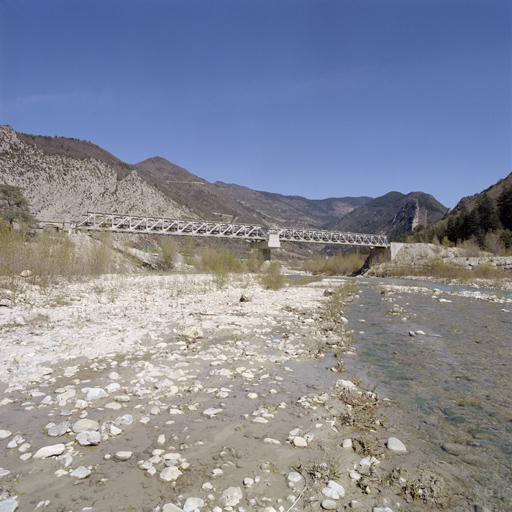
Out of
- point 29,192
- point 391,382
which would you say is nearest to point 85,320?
point 391,382

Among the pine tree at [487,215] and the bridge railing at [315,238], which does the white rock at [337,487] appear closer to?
the bridge railing at [315,238]

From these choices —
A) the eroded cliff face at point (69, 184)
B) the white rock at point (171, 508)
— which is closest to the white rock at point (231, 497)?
the white rock at point (171, 508)

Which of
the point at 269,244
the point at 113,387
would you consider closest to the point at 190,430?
the point at 113,387

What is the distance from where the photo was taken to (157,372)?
5156mm

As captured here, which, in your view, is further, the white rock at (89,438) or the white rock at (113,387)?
the white rock at (113,387)

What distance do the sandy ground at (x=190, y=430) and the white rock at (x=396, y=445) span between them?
2 cm

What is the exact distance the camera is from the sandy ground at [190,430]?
8.33ft

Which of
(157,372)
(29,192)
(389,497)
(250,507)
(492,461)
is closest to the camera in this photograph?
(250,507)

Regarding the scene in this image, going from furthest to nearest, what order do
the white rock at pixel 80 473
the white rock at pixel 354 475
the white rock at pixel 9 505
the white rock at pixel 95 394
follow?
the white rock at pixel 95 394, the white rock at pixel 354 475, the white rock at pixel 80 473, the white rock at pixel 9 505

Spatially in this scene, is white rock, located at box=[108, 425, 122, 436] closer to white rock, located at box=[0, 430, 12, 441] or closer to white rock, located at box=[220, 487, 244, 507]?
white rock, located at box=[0, 430, 12, 441]

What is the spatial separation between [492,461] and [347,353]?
3.70 m

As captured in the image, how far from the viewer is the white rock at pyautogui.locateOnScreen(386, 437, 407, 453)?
3.28 m

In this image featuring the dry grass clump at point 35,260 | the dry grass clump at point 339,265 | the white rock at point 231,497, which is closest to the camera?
the white rock at point 231,497

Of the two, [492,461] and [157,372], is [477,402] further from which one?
[157,372]
